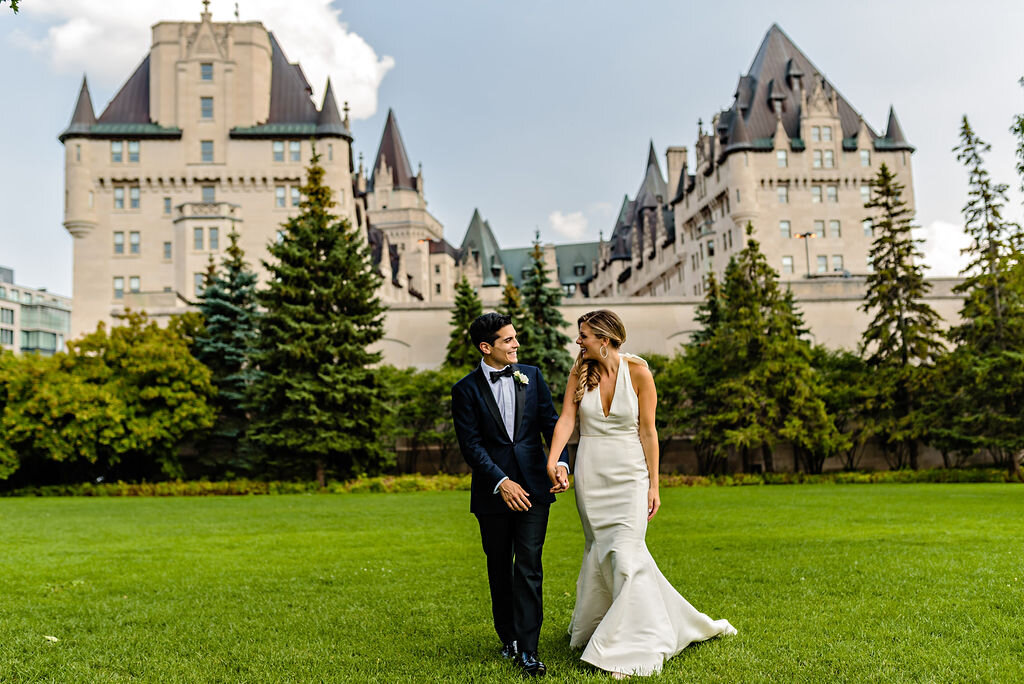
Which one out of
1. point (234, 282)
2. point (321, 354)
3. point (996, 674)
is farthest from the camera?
point (234, 282)

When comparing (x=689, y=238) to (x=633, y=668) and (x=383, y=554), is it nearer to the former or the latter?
(x=383, y=554)

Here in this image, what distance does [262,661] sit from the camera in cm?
636

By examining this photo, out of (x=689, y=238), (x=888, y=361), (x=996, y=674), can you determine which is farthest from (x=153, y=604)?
(x=689, y=238)

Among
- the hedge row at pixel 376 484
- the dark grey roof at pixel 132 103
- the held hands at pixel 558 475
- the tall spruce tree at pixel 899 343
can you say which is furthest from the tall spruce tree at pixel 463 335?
the held hands at pixel 558 475

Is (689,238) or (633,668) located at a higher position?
(689,238)

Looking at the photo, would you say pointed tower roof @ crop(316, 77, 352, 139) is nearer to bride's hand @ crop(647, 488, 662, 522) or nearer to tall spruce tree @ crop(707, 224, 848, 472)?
tall spruce tree @ crop(707, 224, 848, 472)

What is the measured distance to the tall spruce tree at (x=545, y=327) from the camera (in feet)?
122

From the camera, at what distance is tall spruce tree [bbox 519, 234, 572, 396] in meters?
37.2

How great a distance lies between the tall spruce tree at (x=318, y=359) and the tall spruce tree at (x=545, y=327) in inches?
305

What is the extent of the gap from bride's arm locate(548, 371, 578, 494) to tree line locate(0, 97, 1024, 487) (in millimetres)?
25080

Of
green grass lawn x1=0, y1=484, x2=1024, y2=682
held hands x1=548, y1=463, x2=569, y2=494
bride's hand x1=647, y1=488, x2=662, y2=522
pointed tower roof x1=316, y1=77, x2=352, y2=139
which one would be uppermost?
pointed tower roof x1=316, y1=77, x2=352, y2=139

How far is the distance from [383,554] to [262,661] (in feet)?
19.7

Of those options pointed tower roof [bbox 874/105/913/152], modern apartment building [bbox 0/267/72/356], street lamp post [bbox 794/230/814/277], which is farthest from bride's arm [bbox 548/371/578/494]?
modern apartment building [bbox 0/267/72/356]

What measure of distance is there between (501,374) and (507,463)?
618 mm
